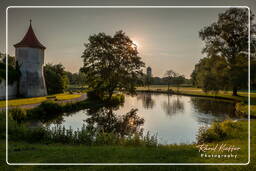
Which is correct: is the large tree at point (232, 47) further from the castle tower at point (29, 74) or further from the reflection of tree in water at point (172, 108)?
the castle tower at point (29, 74)

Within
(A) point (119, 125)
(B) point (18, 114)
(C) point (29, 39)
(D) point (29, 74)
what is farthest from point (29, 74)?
(A) point (119, 125)

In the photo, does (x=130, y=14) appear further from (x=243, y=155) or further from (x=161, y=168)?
(x=243, y=155)

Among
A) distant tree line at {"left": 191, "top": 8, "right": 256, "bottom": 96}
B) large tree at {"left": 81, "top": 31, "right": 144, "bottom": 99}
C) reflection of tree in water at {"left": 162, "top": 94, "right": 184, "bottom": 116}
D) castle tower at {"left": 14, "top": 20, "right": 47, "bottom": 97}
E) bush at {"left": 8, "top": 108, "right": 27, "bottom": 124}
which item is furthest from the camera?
castle tower at {"left": 14, "top": 20, "right": 47, "bottom": 97}

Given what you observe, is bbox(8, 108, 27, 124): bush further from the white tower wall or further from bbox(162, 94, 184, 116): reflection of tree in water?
bbox(162, 94, 184, 116): reflection of tree in water

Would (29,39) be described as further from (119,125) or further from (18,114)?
(119,125)

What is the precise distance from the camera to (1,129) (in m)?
7.70

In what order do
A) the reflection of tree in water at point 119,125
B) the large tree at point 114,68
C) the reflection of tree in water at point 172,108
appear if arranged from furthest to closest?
the reflection of tree in water at point 172,108 < the reflection of tree in water at point 119,125 < the large tree at point 114,68

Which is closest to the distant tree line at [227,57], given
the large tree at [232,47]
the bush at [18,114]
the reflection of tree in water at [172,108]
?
the large tree at [232,47]

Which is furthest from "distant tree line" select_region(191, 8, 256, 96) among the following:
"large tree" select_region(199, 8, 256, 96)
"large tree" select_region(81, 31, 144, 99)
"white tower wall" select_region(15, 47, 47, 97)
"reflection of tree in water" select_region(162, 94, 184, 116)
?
"white tower wall" select_region(15, 47, 47, 97)

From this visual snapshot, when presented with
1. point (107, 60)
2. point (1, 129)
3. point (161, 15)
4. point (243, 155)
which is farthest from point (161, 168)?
point (107, 60)

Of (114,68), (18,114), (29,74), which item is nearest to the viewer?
(114,68)

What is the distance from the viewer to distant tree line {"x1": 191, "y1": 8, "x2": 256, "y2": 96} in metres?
13.9

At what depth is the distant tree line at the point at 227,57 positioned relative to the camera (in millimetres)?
13945

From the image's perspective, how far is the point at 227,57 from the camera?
18.8 m
